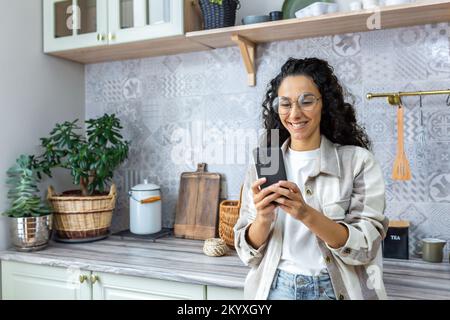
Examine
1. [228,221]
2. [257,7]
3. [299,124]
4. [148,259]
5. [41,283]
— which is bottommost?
[41,283]

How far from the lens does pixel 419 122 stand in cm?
156

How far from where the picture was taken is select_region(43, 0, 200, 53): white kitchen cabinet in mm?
1697

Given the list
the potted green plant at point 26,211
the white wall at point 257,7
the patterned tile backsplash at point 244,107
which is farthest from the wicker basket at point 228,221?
the white wall at point 257,7

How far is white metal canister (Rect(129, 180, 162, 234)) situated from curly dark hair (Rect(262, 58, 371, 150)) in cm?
84

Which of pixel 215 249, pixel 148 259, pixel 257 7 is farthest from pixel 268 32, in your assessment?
pixel 148 259

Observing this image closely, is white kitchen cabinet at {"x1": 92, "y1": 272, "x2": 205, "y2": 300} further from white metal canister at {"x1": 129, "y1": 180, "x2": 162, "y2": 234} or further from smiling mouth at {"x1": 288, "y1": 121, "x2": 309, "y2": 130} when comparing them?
smiling mouth at {"x1": 288, "y1": 121, "x2": 309, "y2": 130}

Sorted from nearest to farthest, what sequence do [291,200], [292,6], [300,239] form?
1. [291,200]
2. [300,239]
3. [292,6]

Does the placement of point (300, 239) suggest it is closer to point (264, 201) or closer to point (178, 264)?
point (264, 201)

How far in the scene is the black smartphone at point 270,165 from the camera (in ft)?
3.32

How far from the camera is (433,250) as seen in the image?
1.45m

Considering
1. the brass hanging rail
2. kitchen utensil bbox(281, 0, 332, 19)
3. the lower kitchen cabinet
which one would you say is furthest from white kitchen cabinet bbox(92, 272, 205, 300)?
kitchen utensil bbox(281, 0, 332, 19)

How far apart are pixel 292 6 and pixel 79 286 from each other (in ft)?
4.49

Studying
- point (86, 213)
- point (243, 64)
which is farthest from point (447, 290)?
point (86, 213)
